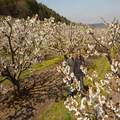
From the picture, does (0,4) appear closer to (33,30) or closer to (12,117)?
(33,30)

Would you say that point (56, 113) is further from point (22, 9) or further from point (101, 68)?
point (22, 9)

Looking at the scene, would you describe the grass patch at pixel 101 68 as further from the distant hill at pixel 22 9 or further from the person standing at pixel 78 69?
the distant hill at pixel 22 9

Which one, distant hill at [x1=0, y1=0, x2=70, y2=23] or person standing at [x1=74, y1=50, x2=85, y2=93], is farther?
distant hill at [x1=0, y1=0, x2=70, y2=23]

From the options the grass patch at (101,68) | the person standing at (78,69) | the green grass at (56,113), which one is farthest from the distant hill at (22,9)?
the green grass at (56,113)

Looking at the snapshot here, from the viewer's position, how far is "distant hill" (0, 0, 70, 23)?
419 ft


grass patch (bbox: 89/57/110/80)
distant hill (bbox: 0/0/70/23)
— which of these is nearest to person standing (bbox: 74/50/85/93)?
grass patch (bbox: 89/57/110/80)

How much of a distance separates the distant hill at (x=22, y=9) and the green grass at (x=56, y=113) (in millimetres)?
103177

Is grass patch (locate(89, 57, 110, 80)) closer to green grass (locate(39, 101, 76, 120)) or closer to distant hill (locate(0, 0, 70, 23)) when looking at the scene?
green grass (locate(39, 101, 76, 120))

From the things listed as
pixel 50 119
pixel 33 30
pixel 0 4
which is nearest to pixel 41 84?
pixel 33 30

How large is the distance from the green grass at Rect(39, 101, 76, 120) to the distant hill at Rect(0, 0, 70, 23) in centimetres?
10318

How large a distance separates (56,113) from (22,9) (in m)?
111

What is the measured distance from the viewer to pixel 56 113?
22969 millimetres

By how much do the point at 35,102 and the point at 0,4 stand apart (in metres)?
104

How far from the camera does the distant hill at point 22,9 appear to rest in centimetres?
12762
